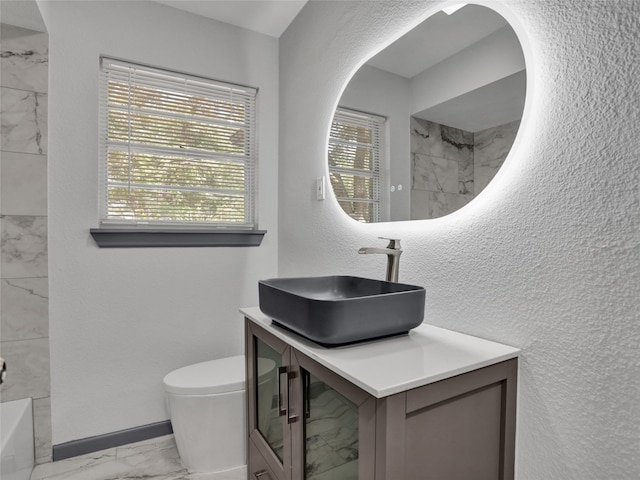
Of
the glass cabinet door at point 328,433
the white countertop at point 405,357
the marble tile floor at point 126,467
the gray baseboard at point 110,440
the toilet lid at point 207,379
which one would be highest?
the white countertop at point 405,357

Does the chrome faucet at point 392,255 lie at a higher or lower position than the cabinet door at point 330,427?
higher

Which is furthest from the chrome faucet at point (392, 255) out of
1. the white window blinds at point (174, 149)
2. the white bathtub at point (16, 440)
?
the white bathtub at point (16, 440)

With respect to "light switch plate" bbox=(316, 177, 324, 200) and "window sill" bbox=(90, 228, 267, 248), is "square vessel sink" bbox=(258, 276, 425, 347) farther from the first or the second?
"window sill" bbox=(90, 228, 267, 248)

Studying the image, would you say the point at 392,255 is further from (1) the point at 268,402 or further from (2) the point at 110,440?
(2) the point at 110,440

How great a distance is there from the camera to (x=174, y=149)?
83.1 inches

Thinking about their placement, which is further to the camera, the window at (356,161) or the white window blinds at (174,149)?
the white window blinds at (174,149)

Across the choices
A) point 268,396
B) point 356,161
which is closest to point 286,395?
point 268,396

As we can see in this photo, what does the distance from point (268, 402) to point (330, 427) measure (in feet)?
1.56

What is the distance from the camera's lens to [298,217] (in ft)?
6.84

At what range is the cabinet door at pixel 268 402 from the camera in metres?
1.12

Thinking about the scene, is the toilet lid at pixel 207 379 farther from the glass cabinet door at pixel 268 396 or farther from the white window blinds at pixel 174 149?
the white window blinds at pixel 174 149

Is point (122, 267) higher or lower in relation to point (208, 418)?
higher

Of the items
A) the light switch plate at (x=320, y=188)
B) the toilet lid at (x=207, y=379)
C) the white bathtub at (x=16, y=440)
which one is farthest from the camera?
the light switch plate at (x=320, y=188)

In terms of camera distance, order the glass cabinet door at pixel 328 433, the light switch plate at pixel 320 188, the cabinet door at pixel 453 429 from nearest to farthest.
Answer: the cabinet door at pixel 453 429, the glass cabinet door at pixel 328 433, the light switch plate at pixel 320 188
